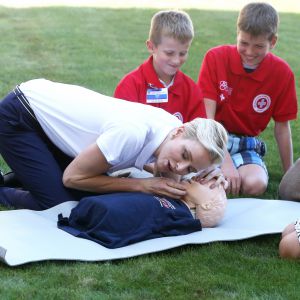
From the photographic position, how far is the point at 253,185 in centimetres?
500

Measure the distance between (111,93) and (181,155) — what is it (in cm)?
414

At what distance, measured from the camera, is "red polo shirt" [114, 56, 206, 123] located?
482cm

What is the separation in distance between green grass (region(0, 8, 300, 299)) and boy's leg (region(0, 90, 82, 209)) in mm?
845

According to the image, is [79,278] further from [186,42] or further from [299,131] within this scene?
[299,131]

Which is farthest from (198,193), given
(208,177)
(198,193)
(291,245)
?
(291,245)

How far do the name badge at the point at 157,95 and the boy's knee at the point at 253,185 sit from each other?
780 mm

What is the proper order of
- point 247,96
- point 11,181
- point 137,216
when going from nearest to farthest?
point 137,216
point 11,181
point 247,96

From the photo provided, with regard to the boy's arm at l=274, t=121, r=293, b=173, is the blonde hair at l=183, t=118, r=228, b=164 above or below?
above

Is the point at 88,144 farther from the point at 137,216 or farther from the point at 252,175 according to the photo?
the point at 252,175

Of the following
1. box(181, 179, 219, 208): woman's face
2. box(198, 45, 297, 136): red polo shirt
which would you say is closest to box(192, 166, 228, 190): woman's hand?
box(181, 179, 219, 208): woman's face

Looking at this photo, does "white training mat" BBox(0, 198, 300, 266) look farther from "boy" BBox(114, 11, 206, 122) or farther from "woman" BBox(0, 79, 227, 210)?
"boy" BBox(114, 11, 206, 122)

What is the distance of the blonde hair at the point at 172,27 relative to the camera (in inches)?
186

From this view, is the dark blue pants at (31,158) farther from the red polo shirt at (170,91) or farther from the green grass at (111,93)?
the green grass at (111,93)

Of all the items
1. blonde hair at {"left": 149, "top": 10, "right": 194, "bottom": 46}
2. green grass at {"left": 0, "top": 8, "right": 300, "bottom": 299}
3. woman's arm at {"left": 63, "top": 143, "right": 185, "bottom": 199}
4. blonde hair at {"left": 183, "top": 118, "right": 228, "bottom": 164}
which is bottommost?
green grass at {"left": 0, "top": 8, "right": 300, "bottom": 299}
